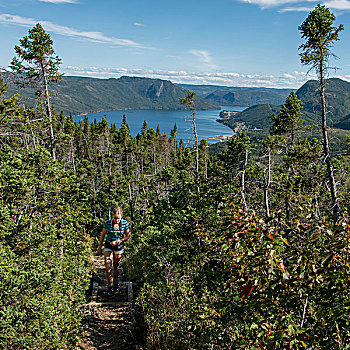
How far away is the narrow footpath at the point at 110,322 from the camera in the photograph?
529 centimetres

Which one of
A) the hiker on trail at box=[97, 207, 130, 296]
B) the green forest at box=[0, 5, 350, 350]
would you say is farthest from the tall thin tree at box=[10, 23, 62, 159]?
the hiker on trail at box=[97, 207, 130, 296]

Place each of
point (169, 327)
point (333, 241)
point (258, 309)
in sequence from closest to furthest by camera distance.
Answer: point (333, 241) → point (258, 309) → point (169, 327)

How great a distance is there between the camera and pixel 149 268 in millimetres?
7406

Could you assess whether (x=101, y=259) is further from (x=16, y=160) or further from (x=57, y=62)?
(x=57, y=62)

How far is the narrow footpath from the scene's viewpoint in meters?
5.29

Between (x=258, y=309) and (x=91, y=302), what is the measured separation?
4998 mm

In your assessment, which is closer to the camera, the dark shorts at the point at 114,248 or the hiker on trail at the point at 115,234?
the hiker on trail at the point at 115,234

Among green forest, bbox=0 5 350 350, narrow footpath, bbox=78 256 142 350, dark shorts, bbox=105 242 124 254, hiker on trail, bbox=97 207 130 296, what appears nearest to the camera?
green forest, bbox=0 5 350 350

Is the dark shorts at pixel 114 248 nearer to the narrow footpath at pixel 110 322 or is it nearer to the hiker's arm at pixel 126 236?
the hiker's arm at pixel 126 236

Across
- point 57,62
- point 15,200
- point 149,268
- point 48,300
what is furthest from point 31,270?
point 57,62

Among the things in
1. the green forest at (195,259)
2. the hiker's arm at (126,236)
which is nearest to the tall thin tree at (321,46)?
the green forest at (195,259)

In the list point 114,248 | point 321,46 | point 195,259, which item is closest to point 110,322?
point 114,248

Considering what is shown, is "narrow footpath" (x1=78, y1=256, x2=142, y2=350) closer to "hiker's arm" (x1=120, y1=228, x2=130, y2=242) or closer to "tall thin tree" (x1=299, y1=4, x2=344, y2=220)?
"hiker's arm" (x1=120, y1=228, x2=130, y2=242)

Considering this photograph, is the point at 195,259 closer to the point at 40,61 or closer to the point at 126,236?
the point at 126,236
